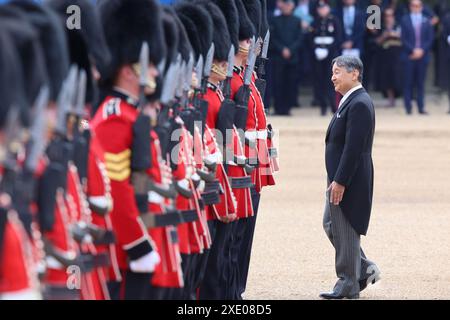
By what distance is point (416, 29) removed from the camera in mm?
19938

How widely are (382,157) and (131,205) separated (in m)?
10.9

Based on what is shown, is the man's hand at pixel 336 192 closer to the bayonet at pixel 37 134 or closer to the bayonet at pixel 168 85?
the bayonet at pixel 168 85

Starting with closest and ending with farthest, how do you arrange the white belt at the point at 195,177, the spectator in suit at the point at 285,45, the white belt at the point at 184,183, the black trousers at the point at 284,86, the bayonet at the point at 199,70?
the white belt at the point at 184,183 → the white belt at the point at 195,177 → the bayonet at the point at 199,70 → the spectator in suit at the point at 285,45 → the black trousers at the point at 284,86

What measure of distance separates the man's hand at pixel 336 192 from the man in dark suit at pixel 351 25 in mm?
11561

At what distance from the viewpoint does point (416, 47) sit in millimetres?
20094

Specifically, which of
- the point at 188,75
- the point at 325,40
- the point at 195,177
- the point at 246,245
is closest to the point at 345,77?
the point at 246,245

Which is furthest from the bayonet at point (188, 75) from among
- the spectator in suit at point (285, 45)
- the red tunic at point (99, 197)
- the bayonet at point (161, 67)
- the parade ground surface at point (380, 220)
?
the spectator in suit at point (285, 45)

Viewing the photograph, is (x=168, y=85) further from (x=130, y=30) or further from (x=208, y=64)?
(x=208, y=64)

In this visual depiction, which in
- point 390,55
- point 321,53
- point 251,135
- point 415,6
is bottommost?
point 390,55

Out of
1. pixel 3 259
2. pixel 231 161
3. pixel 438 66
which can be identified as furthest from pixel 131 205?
pixel 438 66

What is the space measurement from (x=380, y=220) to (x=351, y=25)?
8.39 metres

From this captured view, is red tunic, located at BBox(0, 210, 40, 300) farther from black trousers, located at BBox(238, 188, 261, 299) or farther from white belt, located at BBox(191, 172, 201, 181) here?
black trousers, located at BBox(238, 188, 261, 299)

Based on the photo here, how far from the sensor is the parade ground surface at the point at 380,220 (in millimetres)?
8719

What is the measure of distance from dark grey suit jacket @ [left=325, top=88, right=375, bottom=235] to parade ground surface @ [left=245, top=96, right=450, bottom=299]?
1.80 ft
